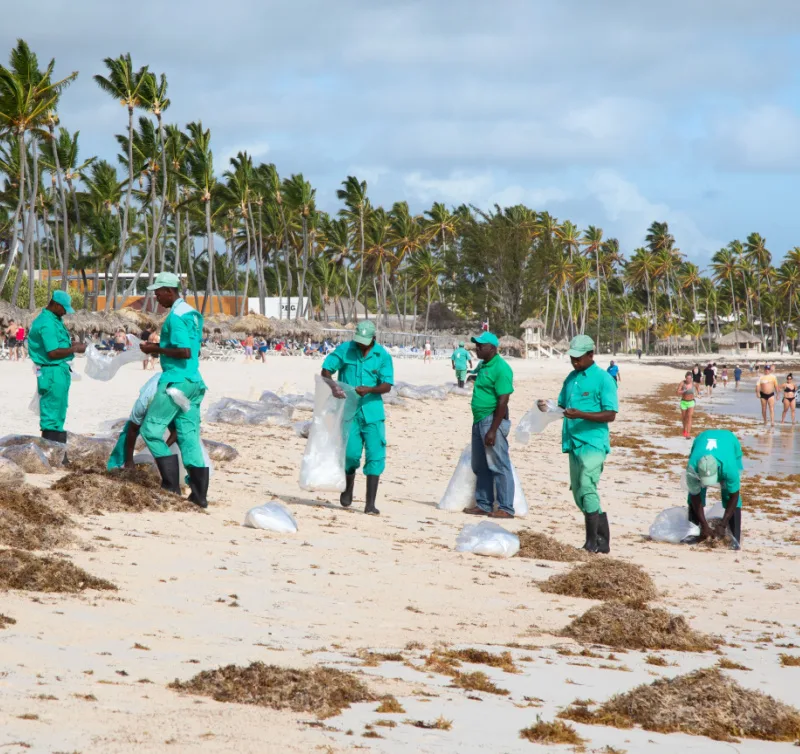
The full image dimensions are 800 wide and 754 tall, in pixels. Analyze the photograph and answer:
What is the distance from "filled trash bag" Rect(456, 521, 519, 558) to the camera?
6867mm

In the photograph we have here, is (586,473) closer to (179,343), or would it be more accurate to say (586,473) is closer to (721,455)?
(721,455)

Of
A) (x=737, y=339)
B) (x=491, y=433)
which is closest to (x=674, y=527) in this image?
(x=491, y=433)

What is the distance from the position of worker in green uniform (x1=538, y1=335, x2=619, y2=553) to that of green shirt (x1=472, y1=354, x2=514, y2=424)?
1.27 meters

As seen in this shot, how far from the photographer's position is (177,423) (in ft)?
23.4

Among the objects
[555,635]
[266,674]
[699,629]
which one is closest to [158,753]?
[266,674]

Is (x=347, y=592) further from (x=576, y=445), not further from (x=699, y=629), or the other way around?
(x=576, y=445)

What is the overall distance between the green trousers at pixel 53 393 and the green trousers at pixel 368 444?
224 centimetres

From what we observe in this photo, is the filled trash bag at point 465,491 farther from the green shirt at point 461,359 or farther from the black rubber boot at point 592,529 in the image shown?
the green shirt at point 461,359

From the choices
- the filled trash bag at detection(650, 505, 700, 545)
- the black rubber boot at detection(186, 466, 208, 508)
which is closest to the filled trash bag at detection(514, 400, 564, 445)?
the filled trash bag at detection(650, 505, 700, 545)

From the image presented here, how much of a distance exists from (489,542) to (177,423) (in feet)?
7.36

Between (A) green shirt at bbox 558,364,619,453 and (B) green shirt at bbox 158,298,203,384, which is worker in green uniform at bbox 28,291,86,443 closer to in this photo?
(B) green shirt at bbox 158,298,203,384

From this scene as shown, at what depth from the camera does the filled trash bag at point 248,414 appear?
1414cm

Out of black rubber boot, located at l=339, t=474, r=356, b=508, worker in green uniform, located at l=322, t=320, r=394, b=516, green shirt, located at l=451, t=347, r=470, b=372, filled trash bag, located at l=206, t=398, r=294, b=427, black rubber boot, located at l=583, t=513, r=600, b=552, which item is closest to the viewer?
black rubber boot, located at l=583, t=513, r=600, b=552

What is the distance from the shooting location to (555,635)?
4891 mm
